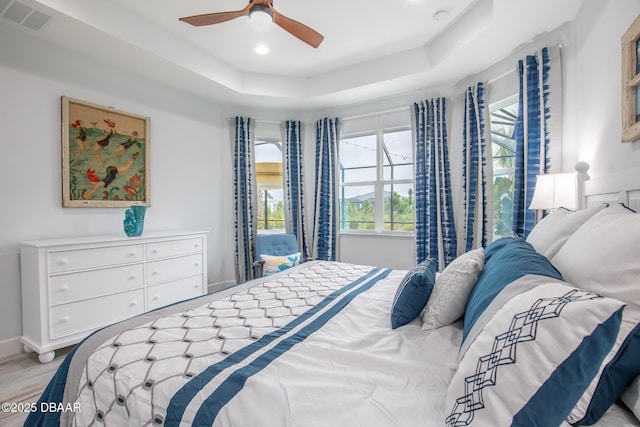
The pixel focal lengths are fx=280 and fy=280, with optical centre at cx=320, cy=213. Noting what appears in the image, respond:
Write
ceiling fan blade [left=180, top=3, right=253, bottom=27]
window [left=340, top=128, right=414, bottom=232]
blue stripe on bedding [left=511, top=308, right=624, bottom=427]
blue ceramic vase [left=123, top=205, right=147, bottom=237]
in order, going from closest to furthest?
blue stripe on bedding [left=511, top=308, right=624, bottom=427]
ceiling fan blade [left=180, top=3, right=253, bottom=27]
blue ceramic vase [left=123, top=205, right=147, bottom=237]
window [left=340, top=128, right=414, bottom=232]

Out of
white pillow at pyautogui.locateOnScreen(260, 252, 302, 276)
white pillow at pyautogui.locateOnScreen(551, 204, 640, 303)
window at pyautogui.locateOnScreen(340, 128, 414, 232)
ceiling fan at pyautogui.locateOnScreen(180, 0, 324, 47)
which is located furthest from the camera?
window at pyautogui.locateOnScreen(340, 128, 414, 232)

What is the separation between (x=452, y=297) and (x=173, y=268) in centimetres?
267

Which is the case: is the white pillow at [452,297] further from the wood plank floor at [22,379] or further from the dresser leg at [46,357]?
the dresser leg at [46,357]

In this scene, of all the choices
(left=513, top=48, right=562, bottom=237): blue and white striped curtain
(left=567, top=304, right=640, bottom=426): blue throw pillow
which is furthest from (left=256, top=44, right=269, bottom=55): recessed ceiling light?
(left=567, top=304, right=640, bottom=426): blue throw pillow

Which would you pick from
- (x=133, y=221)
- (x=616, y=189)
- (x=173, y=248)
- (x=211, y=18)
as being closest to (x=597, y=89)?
(x=616, y=189)

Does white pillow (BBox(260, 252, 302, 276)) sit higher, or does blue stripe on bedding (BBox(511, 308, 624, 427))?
blue stripe on bedding (BBox(511, 308, 624, 427))

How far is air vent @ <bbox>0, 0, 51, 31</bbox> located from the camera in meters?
1.99

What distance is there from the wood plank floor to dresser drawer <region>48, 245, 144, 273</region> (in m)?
0.71

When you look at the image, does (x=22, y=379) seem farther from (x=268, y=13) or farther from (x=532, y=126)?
(x=532, y=126)

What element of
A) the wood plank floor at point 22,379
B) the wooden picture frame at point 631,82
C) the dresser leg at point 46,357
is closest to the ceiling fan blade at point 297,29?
the wooden picture frame at point 631,82

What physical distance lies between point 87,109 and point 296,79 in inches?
90.1

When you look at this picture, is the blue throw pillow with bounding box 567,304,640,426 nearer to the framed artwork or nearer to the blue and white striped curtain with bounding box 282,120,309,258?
the framed artwork

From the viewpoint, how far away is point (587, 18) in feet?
6.21

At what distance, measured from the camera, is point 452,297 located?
3.83ft
